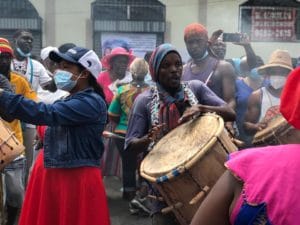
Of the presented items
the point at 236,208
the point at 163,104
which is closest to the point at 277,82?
the point at 163,104

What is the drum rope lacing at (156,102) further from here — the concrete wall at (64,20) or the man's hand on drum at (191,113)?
the concrete wall at (64,20)

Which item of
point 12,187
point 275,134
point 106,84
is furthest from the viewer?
point 106,84

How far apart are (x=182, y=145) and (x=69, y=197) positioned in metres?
0.77

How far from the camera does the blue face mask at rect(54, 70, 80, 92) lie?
141 inches

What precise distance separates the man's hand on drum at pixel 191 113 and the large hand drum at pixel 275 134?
0.60 meters

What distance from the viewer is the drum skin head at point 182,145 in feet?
9.89

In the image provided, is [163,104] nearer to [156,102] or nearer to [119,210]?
[156,102]

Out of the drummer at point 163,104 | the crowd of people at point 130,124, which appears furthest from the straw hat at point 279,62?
the drummer at point 163,104

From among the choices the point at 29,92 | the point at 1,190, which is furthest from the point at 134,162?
the point at 1,190

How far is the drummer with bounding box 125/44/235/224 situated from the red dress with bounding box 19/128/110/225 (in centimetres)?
32

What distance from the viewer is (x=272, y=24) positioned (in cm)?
1667

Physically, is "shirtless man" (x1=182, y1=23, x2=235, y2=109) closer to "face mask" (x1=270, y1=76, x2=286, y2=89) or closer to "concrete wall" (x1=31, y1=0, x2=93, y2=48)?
"face mask" (x1=270, y1=76, x2=286, y2=89)

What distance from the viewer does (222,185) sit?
1.69 metres

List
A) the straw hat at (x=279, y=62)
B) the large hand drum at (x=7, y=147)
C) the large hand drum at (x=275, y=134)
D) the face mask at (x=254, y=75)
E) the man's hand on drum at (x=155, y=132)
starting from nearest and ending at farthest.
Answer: the man's hand on drum at (x=155, y=132)
the large hand drum at (x=275, y=134)
the large hand drum at (x=7, y=147)
the straw hat at (x=279, y=62)
the face mask at (x=254, y=75)
